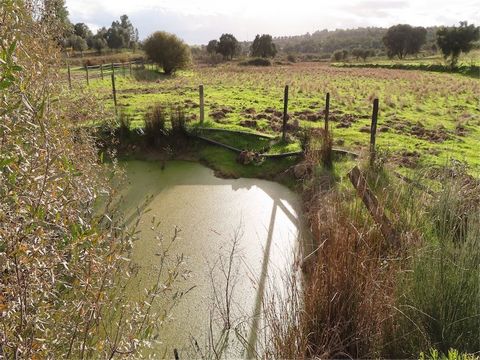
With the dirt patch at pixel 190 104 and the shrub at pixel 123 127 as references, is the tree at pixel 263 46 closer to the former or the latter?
the dirt patch at pixel 190 104

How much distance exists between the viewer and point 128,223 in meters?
4.62

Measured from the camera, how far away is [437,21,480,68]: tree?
2166 cm

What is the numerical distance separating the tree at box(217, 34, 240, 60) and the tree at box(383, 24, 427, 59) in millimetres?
13009

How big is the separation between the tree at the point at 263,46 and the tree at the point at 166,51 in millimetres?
17417

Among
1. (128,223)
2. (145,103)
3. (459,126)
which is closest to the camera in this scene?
(128,223)

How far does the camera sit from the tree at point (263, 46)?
1409 inches

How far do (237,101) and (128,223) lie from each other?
253 inches

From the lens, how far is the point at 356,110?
922 cm

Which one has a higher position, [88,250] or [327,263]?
[88,250]

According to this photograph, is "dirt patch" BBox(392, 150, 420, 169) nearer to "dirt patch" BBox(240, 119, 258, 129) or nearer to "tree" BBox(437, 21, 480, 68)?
"dirt patch" BBox(240, 119, 258, 129)

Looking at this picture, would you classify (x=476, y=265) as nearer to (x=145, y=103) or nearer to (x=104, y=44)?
(x=145, y=103)

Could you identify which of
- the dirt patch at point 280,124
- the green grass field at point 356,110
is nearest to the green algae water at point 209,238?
the green grass field at point 356,110

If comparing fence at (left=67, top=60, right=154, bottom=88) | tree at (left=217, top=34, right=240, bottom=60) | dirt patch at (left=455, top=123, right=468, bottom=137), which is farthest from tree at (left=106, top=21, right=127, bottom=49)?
dirt patch at (left=455, top=123, right=468, bottom=137)

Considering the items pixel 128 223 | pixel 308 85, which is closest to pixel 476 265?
pixel 128 223
